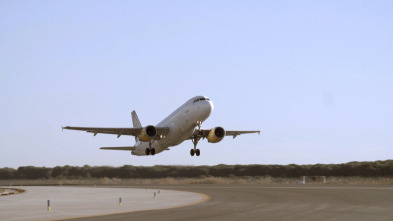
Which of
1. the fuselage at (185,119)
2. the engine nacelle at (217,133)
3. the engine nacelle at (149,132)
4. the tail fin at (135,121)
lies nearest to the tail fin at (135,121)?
the tail fin at (135,121)

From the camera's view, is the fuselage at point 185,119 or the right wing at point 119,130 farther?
the right wing at point 119,130

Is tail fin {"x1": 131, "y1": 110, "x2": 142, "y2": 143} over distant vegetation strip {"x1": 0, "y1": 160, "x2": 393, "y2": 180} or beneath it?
over

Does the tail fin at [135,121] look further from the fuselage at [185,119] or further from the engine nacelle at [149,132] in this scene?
the engine nacelle at [149,132]

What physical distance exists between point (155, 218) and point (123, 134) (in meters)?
36.5

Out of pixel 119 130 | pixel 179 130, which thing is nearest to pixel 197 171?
pixel 119 130

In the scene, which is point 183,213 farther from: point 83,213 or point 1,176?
point 1,176

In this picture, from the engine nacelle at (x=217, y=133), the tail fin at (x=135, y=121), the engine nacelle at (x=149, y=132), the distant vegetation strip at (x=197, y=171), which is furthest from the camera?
the distant vegetation strip at (x=197, y=171)

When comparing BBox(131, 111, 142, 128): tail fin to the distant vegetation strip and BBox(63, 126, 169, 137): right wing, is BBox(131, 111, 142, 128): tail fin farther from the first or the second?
the distant vegetation strip

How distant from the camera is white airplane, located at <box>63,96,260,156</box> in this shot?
169ft

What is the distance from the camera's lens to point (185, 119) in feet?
172

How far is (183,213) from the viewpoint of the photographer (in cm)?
2684

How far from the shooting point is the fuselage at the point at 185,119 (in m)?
51.1

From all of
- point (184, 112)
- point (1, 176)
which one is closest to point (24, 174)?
point (1, 176)

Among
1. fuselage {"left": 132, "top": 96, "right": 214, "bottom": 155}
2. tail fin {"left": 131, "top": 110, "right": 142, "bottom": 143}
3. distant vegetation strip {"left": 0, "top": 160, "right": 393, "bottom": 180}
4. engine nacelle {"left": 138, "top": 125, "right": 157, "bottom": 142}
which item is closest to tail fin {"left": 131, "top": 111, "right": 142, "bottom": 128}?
tail fin {"left": 131, "top": 110, "right": 142, "bottom": 143}
